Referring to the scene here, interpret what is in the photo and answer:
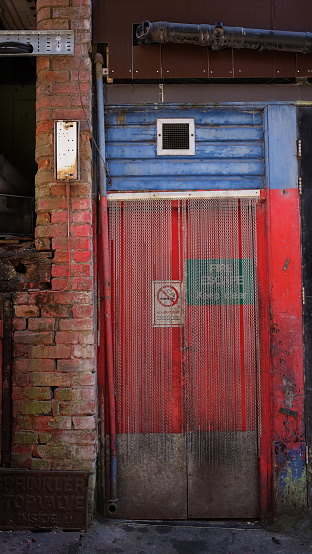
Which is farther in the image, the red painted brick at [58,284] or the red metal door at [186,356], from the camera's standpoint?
the red metal door at [186,356]

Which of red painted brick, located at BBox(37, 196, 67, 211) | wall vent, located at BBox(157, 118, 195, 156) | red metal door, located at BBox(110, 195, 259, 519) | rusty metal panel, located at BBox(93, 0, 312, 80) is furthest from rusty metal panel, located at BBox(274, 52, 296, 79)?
red painted brick, located at BBox(37, 196, 67, 211)

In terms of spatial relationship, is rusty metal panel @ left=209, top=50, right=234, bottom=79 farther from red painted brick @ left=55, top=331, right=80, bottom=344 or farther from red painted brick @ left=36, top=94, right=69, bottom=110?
red painted brick @ left=55, top=331, right=80, bottom=344

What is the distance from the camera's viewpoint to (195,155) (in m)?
4.04

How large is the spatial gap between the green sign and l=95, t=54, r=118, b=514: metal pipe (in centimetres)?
73

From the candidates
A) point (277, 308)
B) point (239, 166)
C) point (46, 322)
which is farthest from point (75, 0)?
point (277, 308)

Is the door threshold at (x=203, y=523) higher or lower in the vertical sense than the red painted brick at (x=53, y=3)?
lower

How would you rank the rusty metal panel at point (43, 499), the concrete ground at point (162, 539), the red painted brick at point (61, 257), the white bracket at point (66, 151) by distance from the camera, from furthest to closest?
the red painted brick at point (61, 257) → the white bracket at point (66, 151) → the rusty metal panel at point (43, 499) → the concrete ground at point (162, 539)

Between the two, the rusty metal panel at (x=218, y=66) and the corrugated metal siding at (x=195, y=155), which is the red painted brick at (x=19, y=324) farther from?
the rusty metal panel at (x=218, y=66)

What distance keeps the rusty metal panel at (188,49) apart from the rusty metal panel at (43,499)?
3408 mm

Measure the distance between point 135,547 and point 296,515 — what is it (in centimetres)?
139

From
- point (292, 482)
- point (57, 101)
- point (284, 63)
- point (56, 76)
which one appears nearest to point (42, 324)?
point (57, 101)

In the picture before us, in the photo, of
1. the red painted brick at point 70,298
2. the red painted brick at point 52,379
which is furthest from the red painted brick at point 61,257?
the red painted brick at point 52,379

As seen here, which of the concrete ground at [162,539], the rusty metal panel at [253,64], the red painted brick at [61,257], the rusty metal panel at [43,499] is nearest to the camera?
the concrete ground at [162,539]

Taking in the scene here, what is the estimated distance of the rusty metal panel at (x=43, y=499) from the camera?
346 cm
